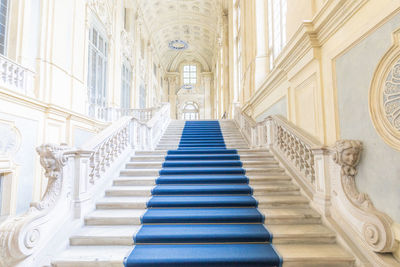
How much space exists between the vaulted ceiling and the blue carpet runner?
48.0ft

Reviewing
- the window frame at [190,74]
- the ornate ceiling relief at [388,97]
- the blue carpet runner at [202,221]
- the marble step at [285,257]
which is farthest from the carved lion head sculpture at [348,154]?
the window frame at [190,74]

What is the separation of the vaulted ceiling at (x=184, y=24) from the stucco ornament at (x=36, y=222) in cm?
1512

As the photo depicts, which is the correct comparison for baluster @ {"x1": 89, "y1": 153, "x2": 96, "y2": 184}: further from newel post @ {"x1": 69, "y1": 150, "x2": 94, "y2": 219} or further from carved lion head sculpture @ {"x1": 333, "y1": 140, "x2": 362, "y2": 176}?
carved lion head sculpture @ {"x1": 333, "y1": 140, "x2": 362, "y2": 176}

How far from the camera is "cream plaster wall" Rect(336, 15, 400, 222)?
2037 millimetres

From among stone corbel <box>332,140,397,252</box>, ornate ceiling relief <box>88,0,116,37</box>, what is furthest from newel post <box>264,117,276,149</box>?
ornate ceiling relief <box>88,0,116,37</box>

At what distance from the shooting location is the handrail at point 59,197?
2.13 metres

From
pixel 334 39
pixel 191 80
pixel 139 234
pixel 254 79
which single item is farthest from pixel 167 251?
pixel 191 80

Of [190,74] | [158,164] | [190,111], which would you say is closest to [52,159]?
[158,164]

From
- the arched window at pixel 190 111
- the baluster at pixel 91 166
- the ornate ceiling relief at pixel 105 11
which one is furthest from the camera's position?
the arched window at pixel 190 111

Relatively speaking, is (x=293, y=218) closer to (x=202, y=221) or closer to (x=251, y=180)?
(x=251, y=180)

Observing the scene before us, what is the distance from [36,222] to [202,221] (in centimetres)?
182

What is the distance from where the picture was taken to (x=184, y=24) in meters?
19.5

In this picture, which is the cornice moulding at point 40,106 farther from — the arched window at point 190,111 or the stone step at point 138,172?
the arched window at point 190,111

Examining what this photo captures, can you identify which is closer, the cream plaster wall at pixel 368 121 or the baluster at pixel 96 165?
the cream plaster wall at pixel 368 121
